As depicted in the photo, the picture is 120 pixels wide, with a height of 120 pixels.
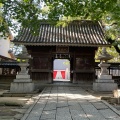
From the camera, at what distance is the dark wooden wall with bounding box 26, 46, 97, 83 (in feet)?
65.4

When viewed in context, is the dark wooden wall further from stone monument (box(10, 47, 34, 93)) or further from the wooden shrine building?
stone monument (box(10, 47, 34, 93))

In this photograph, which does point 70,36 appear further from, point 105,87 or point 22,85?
point 22,85

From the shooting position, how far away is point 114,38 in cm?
2058

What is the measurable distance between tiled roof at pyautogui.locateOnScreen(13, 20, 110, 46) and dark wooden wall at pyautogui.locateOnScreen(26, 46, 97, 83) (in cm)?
100

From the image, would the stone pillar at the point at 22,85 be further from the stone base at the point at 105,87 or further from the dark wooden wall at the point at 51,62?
the stone base at the point at 105,87

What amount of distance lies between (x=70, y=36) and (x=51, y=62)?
9.71ft

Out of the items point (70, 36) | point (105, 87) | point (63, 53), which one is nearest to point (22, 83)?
point (63, 53)

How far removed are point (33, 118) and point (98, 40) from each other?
13.8 metres

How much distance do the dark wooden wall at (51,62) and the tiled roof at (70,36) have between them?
100 cm

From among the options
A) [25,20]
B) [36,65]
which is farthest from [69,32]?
[25,20]

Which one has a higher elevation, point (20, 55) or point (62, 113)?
point (20, 55)

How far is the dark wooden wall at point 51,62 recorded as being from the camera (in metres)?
19.9

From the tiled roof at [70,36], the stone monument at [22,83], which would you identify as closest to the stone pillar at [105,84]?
the tiled roof at [70,36]

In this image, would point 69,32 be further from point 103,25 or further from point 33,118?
point 33,118
